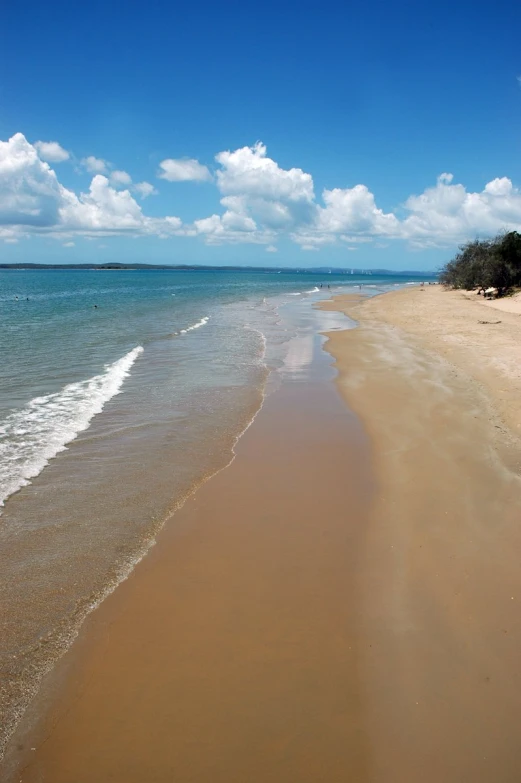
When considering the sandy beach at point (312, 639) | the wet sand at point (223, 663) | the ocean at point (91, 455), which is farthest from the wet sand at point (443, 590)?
the ocean at point (91, 455)

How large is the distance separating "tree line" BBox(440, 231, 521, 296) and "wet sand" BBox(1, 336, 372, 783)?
43704 mm

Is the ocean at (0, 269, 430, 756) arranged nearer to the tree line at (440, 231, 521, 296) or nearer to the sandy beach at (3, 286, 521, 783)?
the sandy beach at (3, 286, 521, 783)

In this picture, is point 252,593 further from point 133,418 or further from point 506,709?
point 133,418

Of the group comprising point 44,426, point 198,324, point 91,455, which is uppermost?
Answer: point 198,324

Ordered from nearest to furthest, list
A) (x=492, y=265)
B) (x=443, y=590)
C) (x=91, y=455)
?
(x=443, y=590)
(x=91, y=455)
(x=492, y=265)

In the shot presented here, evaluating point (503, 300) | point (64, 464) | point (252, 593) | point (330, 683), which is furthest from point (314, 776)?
point (503, 300)

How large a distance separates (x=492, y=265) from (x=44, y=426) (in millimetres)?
45503

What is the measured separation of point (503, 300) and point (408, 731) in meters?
43.0

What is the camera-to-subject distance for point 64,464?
945 cm

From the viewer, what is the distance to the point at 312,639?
507 cm

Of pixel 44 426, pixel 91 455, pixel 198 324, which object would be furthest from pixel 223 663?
pixel 198 324

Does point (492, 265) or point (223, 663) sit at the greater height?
point (492, 265)

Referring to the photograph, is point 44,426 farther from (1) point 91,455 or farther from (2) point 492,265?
(2) point 492,265

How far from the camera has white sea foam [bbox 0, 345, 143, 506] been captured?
9070mm
